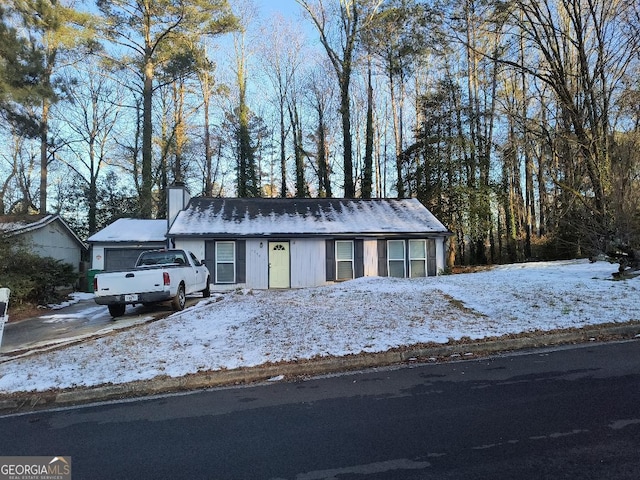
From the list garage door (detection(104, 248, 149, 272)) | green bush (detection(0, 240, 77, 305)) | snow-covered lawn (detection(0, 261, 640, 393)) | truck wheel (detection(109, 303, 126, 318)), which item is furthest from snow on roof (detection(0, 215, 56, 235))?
snow-covered lawn (detection(0, 261, 640, 393))

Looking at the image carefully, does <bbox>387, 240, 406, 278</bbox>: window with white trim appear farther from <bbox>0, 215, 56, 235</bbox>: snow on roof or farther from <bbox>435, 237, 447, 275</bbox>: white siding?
<bbox>0, 215, 56, 235</bbox>: snow on roof

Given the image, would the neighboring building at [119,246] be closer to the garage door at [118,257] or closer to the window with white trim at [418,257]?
the garage door at [118,257]

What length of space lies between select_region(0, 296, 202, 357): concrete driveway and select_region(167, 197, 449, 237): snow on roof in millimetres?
5121

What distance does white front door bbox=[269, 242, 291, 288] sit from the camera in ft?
60.0

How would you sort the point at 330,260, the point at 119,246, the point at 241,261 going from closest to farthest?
the point at 241,261, the point at 330,260, the point at 119,246

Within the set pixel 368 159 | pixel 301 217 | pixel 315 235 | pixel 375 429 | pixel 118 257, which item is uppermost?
pixel 368 159

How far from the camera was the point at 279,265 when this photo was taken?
18422 millimetres

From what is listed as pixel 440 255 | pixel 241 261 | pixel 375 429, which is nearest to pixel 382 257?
pixel 440 255

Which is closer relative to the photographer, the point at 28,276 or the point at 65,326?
the point at 65,326

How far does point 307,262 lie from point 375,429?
14.4 meters

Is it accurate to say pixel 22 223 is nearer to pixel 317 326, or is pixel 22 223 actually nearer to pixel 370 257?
pixel 370 257

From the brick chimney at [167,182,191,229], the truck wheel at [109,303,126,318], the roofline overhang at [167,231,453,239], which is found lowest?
the truck wheel at [109,303,126,318]

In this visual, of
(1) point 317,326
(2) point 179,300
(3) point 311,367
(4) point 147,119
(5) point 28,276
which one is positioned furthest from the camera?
(4) point 147,119

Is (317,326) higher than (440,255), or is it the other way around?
(440,255)
